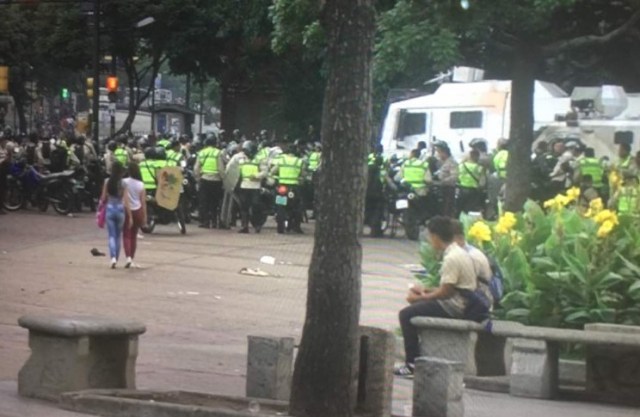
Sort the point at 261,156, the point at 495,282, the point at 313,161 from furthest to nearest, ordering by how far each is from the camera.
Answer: the point at 313,161 < the point at 261,156 < the point at 495,282

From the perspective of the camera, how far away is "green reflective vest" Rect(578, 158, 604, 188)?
26766 mm

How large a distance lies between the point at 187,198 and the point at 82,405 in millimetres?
21506

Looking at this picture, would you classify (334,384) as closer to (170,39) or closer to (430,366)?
(430,366)

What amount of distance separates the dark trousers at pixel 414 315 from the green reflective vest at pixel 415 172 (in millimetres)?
15896

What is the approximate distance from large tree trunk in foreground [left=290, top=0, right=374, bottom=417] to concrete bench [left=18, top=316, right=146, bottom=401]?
6.67 ft

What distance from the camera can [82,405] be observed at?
1018cm

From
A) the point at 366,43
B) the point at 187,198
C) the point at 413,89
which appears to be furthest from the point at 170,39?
the point at 366,43

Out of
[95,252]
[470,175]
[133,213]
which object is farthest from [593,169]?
[133,213]

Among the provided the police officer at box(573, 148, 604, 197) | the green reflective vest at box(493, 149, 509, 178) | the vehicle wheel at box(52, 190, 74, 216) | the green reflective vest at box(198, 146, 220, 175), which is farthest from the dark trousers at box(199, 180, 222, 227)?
the police officer at box(573, 148, 604, 197)

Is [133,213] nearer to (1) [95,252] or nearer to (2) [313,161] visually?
(1) [95,252]

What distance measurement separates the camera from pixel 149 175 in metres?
28.2

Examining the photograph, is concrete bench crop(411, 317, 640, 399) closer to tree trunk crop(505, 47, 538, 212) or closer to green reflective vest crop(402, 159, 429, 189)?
tree trunk crop(505, 47, 538, 212)

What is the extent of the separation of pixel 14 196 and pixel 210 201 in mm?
5140

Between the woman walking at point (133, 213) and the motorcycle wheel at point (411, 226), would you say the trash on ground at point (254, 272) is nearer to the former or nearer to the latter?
the woman walking at point (133, 213)
